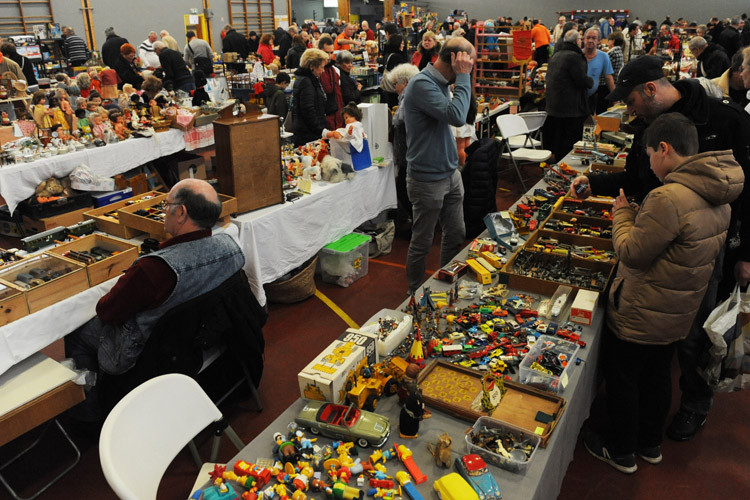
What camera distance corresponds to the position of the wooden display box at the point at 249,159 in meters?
3.51

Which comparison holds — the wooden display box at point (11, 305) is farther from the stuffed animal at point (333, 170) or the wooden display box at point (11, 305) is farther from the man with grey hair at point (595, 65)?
the man with grey hair at point (595, 65)

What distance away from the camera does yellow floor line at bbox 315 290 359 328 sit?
4020 millimetres

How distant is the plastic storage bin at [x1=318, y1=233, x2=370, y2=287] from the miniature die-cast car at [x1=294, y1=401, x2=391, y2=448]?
2.62m

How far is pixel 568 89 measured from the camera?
6062 millimetres

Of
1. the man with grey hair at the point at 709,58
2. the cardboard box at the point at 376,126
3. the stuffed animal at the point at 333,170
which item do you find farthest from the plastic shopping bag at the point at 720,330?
the man with grey hair at the point at 709,58

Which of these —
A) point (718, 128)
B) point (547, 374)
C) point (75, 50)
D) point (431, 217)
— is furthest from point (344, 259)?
point (75, 50)

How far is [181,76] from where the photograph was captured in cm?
848

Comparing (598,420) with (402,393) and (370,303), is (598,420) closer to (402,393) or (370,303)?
(402,393)

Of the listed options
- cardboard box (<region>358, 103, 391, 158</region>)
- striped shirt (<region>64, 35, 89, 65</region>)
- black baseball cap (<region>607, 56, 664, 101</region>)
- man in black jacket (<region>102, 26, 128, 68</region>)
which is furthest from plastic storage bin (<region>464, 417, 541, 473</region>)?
striped shirt (<region>64, 35, 89, 65</region>)

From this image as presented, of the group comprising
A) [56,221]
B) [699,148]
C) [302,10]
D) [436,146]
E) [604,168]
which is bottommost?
[56,221]

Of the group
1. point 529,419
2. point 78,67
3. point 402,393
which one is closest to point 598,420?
point 529,419

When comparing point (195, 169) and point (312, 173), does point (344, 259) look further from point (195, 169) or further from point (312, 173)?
point (195, 169)

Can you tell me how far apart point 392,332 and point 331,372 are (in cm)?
43

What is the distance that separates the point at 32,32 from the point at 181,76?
7661 millimetres
